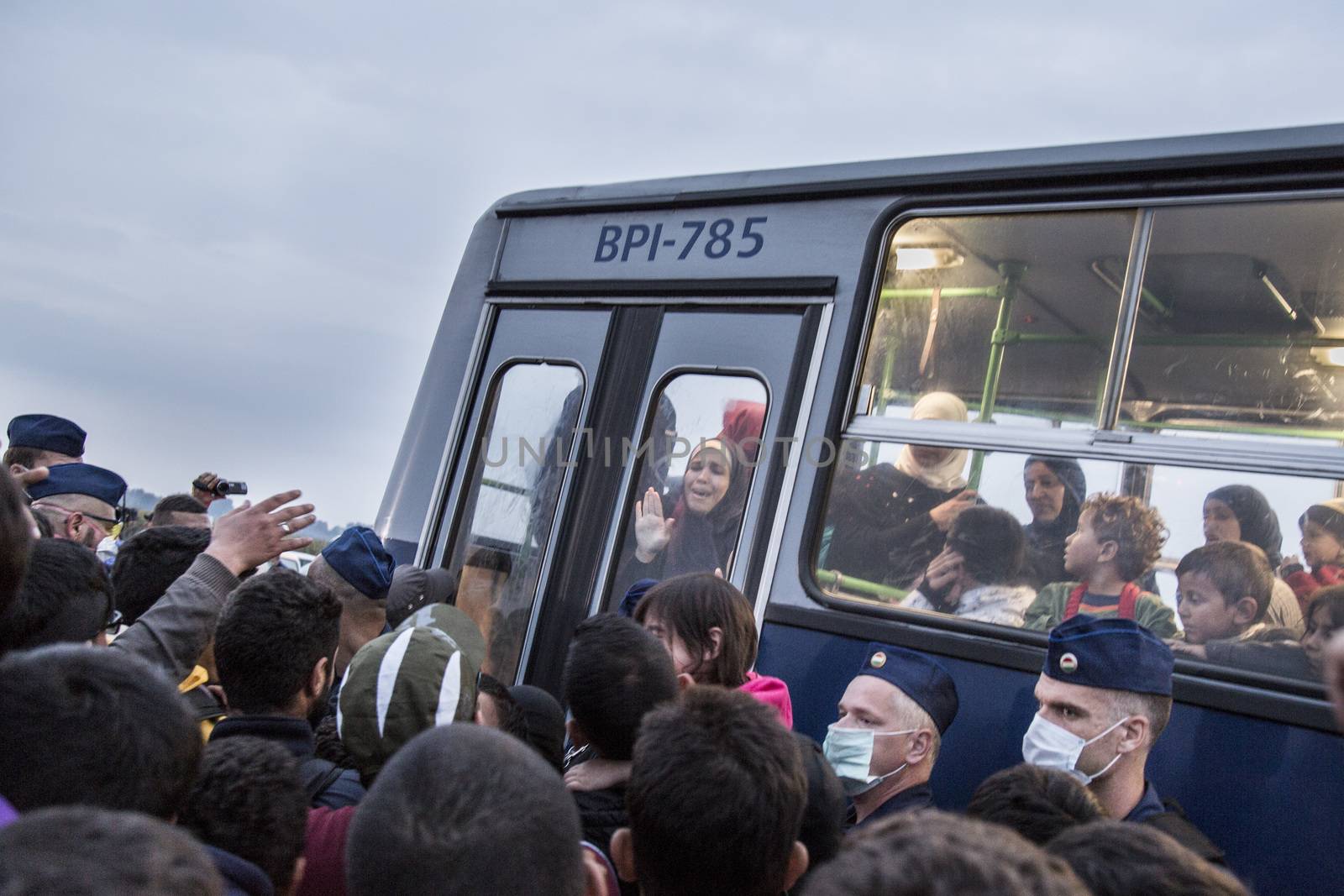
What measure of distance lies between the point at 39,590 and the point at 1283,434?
276cm

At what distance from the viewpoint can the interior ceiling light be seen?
342 cm

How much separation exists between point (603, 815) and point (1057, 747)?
1.10 meters

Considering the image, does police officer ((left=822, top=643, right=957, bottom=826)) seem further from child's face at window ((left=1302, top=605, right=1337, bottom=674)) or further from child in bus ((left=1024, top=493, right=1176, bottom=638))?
child's face at window ((left=1302, top=605, right=1337, bottom=674))

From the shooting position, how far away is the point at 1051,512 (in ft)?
9.87

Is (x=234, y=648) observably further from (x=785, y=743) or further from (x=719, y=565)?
(x=719, y=565)

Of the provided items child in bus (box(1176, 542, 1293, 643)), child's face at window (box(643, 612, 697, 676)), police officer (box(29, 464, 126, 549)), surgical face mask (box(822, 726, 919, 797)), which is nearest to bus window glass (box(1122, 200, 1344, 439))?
child in bus (box(1176, 542, 1293, 643))

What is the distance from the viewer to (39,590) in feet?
7.14

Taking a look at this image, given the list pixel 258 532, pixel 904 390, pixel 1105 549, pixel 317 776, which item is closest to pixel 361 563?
pixel 258 532

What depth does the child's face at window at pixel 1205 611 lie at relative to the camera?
2.70 meters

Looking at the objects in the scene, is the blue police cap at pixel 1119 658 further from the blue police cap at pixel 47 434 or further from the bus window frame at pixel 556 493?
the blue police cap at pixel 47 434

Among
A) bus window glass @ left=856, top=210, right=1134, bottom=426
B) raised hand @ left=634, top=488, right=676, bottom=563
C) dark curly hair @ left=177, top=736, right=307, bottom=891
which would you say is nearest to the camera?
dark curly hair @ left=177, top=736, right=307, bottom=891

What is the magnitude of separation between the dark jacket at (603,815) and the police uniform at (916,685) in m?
0.83

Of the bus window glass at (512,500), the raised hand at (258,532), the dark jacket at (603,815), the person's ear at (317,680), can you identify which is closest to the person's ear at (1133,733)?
the dark jacket at (603,815)

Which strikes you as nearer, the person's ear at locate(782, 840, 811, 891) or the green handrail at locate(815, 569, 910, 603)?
the person's ear at locate(782, 840, 811, 891)
